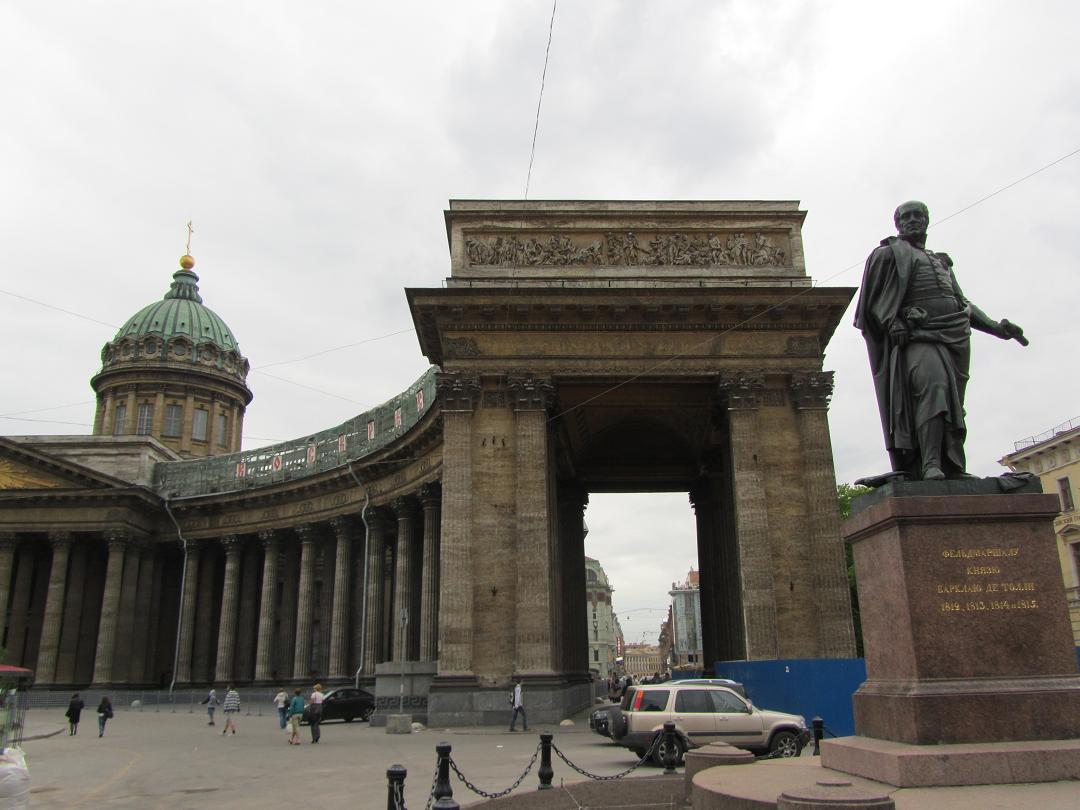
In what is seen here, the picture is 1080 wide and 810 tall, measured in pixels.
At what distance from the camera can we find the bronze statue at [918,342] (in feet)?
32.7

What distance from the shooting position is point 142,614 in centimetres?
6084

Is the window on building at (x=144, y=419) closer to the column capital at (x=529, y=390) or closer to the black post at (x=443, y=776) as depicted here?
the column capital at (x=529, y=390)

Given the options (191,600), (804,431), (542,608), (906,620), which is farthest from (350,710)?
(906,620)

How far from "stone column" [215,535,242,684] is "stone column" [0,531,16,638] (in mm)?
13528

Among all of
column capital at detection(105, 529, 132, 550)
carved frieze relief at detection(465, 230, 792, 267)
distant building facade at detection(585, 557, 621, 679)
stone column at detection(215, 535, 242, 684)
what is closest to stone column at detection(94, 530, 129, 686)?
column capital at detection(105, 529, 132, 550)

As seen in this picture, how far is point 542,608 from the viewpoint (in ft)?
96.0

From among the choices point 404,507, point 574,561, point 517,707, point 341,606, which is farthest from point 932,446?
point 341,606

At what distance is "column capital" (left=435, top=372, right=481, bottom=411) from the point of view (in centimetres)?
3125

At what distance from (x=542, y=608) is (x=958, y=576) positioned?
21326 mm

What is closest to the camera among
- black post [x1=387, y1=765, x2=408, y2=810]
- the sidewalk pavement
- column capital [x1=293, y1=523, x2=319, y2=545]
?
black post [x1=387, y1=765, x2=408, y2=810]

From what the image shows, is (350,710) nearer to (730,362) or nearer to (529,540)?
(529,540)

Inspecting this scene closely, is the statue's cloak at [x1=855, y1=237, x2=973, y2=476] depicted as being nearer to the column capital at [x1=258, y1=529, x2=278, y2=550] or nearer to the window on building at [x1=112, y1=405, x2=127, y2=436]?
the column capital at [x1=258, y1=529, x2=278, y2=550]

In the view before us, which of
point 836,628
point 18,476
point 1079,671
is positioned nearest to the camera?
point 1079,671

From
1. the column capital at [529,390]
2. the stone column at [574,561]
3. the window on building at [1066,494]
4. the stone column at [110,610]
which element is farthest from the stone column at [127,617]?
the window on building at [1066,494]
